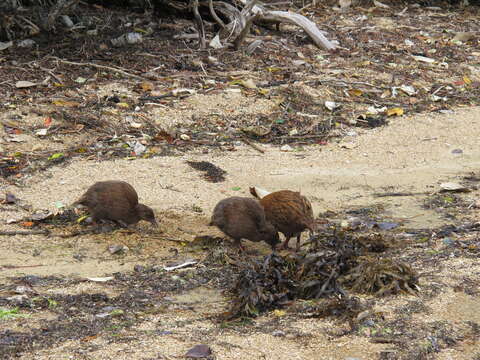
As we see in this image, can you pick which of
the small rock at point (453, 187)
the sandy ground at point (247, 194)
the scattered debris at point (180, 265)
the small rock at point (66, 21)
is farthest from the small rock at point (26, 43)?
the small rock at point (453, 187)

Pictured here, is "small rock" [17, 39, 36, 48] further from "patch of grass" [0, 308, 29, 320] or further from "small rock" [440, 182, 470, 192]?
"patch of grass" [0, 308, 29, 320]

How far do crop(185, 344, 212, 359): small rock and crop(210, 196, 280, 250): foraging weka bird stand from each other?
205 centimetres

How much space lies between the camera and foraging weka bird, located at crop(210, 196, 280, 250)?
5992 mm

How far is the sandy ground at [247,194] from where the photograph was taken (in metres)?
4.07

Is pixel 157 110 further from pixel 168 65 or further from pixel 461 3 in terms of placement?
pixel 461 3

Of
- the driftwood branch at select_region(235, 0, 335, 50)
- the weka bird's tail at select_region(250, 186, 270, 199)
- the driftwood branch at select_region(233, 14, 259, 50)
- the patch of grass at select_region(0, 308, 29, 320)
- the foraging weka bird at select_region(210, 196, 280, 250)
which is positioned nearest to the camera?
the patch of grass at select_region(0, 308, 29, 320)

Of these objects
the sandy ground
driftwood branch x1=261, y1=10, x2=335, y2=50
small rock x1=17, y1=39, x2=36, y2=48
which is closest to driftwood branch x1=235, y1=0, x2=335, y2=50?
driftwood branch x1=261, y1=10, x2=335, y2=50

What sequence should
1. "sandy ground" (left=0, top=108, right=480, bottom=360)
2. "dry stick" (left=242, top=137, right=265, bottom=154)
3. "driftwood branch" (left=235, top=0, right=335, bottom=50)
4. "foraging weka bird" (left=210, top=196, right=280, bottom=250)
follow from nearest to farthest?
"sandy ground" (left=0, top=108, right=480, bottom=360)
"foraging weka bird" (left=210, top=196, right=280, bottom=250)
"dry stick" (left=242, top=137, right=265, bottom=154)
"driftwood branch" (left=235, top=0, right=335, bottom=50)

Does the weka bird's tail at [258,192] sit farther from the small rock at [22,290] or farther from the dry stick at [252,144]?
the small rock at [22,290]

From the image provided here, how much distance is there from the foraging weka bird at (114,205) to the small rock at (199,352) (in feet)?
8.11

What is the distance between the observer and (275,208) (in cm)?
617

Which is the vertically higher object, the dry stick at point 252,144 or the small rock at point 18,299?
the small rock at point 18,299

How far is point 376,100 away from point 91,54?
3846mm

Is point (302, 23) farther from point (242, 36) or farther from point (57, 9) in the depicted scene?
point (57, 9)
